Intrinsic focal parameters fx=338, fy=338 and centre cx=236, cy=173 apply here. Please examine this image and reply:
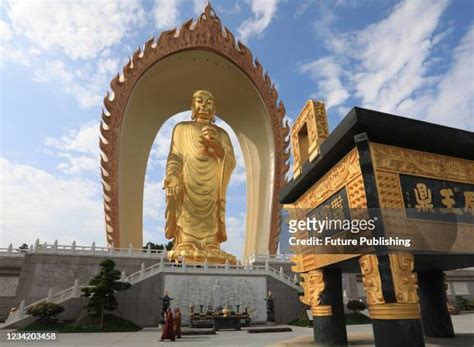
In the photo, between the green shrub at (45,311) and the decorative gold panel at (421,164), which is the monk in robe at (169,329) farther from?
the decorative gold panel at (421,164)

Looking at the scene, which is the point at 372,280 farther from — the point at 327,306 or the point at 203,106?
the point at 203,106

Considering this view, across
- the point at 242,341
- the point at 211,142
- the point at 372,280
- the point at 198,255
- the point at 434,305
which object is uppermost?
the point at 211,142

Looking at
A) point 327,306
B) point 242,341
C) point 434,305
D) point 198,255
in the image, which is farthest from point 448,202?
point 198,255

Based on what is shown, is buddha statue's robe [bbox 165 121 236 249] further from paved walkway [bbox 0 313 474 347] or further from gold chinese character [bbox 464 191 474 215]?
gold chinese character [bbox 464 191 474 215]

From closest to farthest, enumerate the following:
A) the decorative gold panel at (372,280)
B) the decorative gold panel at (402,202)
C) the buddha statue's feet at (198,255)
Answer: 1. the decorative gold panel at (372,280)
2. the decorative gold panel at (402,202)
3. the buddha statue's feet at (198,255)

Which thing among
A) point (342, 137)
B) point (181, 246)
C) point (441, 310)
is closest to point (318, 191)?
point (342, 137)

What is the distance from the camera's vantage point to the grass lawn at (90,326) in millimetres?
11695

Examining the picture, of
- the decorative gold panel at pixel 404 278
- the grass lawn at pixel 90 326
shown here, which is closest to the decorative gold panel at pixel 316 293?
the decorative gold panel at pixel 404 278

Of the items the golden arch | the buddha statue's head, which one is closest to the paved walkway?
the golden arch

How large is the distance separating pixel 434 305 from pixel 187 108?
2053cm

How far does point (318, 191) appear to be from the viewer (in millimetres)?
5590

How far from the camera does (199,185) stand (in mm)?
19406

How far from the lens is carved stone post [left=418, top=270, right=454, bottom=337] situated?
20.1ft

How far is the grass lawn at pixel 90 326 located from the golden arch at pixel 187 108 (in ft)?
20.0
